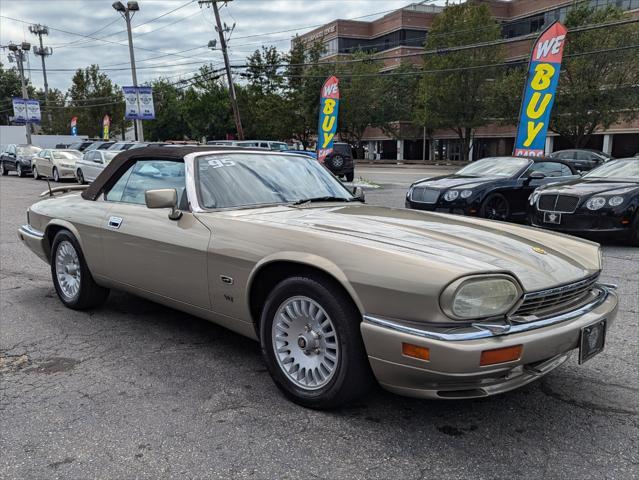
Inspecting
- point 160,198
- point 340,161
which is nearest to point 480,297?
point 160,198

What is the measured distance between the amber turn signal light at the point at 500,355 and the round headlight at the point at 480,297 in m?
0.17

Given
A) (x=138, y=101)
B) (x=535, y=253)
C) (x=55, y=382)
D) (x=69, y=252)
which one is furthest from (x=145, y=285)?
(x=138, y=101)

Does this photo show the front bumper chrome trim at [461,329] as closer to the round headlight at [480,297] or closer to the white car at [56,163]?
the round headlight at [480,297]

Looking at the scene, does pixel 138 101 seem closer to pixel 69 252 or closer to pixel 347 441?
pixel 69 252

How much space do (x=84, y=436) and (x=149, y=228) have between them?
1584mm

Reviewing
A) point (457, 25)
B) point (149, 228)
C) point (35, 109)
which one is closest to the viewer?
point (149, 228)

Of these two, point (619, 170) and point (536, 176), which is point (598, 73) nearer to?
point (536, 176)

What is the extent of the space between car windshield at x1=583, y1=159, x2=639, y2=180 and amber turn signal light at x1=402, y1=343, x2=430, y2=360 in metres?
7.35

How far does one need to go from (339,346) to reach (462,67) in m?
42.3

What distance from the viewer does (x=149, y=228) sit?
393cm

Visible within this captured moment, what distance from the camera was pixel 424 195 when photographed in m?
9.95

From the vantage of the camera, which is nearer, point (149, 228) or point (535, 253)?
point (535, 253)

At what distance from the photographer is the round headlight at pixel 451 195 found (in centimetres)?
954

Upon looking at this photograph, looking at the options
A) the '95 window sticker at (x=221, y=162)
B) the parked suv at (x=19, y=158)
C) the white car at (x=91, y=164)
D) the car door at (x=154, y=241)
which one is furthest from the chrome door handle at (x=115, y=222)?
the parked suv at (x=19, y=158)
